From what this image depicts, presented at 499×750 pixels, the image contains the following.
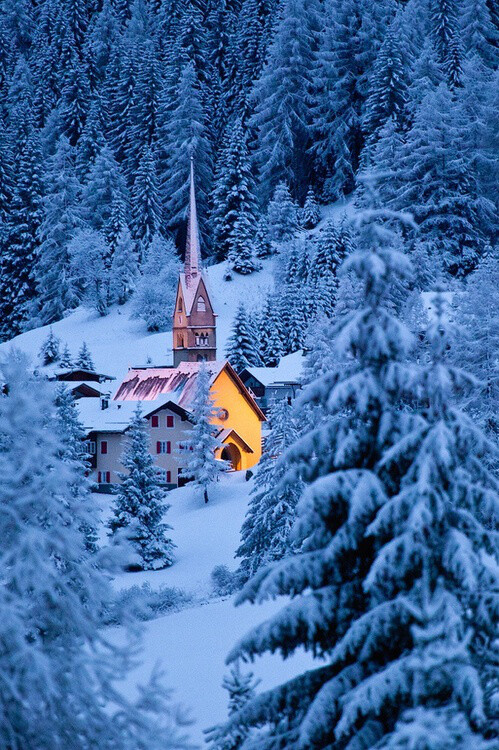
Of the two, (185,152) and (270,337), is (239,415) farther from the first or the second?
(185,152)

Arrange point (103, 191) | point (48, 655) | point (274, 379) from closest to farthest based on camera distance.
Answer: point (48, 655) < point (274, 379) < point (103, 191)

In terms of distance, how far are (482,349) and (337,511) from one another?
2250 cm

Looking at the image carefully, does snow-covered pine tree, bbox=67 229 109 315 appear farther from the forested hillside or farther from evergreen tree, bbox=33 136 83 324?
evergreen tree, bbox=33 136 83 324

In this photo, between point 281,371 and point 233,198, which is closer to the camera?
point 281,371

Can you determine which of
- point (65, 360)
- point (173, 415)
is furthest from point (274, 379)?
point (65, 360)

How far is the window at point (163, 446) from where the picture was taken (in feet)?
157

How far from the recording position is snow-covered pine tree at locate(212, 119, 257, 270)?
73.0m

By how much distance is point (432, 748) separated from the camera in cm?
611

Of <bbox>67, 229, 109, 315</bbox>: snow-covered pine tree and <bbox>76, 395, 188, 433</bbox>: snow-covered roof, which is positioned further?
<bbox>67, 229, 109, 315</bbox>: snow-covered pine tree

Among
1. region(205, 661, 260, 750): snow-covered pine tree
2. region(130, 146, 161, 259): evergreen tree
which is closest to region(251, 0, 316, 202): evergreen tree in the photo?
region(130, 146, 161, 259): evergreen tree

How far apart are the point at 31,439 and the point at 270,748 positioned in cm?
409

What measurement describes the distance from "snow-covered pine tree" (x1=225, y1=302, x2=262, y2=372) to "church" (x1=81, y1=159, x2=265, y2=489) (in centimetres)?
426

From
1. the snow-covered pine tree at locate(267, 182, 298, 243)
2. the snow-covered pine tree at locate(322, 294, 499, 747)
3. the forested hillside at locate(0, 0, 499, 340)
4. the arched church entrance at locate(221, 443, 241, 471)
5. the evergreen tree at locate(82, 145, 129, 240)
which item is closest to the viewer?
the snow-covered pine tree at locate(322, 294, 499, 747)

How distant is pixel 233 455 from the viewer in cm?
4894
